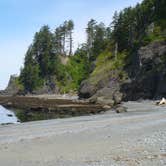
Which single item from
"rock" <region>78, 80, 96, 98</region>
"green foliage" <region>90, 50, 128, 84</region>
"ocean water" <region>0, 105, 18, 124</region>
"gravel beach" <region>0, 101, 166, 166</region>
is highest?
"green foliage" <region>90, 50, 128, 84</region>

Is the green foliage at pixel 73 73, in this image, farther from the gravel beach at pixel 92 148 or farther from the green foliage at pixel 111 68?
the gravel beach at pixel 92 148

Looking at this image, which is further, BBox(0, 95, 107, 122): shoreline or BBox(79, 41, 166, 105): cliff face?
BBox(79, 41, 166, 105): cliff face

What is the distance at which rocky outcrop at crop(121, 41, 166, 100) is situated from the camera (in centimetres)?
7394

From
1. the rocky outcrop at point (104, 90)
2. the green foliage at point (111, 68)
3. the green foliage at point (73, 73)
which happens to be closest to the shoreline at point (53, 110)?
the rocky outcrop at point (104, 90)

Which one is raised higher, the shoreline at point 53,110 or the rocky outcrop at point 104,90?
the rocky outcrop at point 104,90

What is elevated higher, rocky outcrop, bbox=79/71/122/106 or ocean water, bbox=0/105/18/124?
rocky outcrop, bbox=79/71/122/106

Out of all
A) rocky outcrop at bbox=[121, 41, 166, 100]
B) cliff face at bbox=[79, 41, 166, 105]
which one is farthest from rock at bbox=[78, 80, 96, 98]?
rocky outcrop at bbox=[121, 41, 166, 100]

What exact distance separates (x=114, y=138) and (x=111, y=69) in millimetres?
79666

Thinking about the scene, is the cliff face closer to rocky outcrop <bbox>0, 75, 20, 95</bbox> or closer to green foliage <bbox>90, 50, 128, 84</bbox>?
green foliage <bbox>90, 50, 128, 84</bbox>

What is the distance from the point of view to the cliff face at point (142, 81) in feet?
246

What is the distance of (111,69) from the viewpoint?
102 meters

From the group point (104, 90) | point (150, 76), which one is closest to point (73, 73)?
point (104, 90)

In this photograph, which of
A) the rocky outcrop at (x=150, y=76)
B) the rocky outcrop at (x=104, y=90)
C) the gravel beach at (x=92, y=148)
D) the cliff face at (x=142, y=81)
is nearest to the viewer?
the gravel beach at (x=92, y=148)

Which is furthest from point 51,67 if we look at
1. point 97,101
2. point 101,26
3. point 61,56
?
point 97,101
